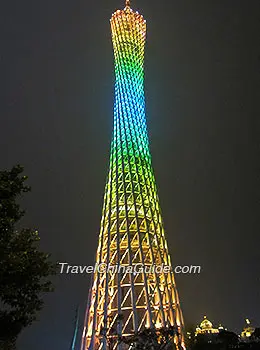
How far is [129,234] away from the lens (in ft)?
74.0

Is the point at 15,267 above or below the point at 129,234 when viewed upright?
below

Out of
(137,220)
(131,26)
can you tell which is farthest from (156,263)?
(131,26)

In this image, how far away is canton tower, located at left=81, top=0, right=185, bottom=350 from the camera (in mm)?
20500

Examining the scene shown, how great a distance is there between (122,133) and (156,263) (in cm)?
952

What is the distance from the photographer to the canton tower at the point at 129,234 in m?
20.5

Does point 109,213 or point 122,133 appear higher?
point 122,133

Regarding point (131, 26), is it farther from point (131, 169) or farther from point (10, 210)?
point (10, 210)

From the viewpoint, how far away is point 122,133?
25.8 meters

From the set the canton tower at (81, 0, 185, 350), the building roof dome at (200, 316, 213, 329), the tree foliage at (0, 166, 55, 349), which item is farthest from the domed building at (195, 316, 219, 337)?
the tree foliage at (0, 166, 55, 349)

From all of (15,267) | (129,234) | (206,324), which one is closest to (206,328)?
(206,324)

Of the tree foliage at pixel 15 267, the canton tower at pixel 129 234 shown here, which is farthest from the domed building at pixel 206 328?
the tree foliage at pixel 15 267

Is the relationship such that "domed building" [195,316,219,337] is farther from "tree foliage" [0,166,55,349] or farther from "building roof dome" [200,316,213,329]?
"tree foliage" [0,166,55,349]

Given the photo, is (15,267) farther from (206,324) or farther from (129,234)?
(206,324)

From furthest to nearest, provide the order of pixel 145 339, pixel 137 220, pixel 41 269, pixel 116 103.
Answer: pixel 116 103
pixel 137 220
pixel 145 339
pixel 41 269
